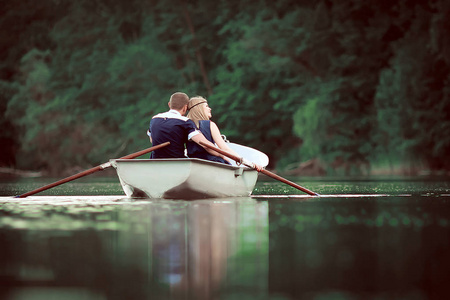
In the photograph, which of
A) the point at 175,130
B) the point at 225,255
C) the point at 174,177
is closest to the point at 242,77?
the point at 175,130

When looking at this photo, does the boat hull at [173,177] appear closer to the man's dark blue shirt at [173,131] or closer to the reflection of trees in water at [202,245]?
the man's dark blue shirt at [173,131]

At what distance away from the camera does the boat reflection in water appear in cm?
312

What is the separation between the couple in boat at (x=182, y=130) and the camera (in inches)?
371

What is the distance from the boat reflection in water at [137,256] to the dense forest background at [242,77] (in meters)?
19.6

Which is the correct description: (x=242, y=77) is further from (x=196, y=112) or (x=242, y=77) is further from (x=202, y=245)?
(x=202, y=245)

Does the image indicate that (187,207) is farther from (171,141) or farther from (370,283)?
(370,283)

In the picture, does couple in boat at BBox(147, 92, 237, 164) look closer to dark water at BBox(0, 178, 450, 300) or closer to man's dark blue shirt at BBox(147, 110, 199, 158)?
man's dark blue shirt at BBox(147, 110, 199, 158)

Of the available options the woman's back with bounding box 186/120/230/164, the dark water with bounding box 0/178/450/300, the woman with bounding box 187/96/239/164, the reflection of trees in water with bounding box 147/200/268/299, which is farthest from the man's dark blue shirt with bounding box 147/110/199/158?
the dark water with bounding box 0/178/450/300

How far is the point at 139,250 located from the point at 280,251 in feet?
2.44

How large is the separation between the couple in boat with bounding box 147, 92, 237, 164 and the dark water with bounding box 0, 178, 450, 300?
7.37 ft

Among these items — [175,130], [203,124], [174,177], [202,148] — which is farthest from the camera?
[203,124]

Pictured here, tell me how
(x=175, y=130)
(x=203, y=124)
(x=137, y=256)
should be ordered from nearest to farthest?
1. (x=137, y=256)
2. (x=175, y=130)
3. (x=203, y=124)

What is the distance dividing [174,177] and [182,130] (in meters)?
0.79

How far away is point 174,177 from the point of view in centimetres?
889
